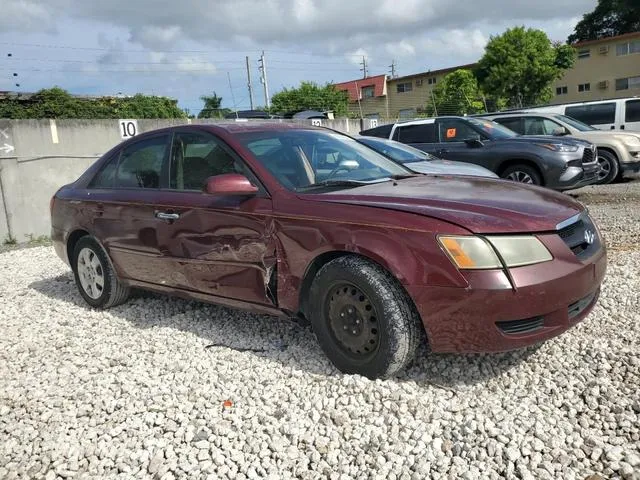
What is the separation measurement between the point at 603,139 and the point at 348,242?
418 inches

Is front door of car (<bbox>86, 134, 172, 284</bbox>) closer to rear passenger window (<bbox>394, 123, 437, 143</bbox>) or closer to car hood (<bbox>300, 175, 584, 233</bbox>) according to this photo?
car hood (<bbox>300, 175, 584, 233</bbox>)

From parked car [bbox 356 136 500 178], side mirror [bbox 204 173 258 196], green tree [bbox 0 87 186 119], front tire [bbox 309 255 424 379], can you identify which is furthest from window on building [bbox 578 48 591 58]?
front tire [bbox 309 255 424 379]

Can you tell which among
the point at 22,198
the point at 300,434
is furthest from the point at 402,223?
the point at 22,198

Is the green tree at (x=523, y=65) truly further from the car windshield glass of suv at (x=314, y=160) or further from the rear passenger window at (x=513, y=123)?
the car windshield glass of suv at (x=314, y=160)

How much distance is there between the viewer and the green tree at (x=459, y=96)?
3631 centimetres

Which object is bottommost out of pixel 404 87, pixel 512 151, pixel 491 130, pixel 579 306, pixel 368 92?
pixel 579 306

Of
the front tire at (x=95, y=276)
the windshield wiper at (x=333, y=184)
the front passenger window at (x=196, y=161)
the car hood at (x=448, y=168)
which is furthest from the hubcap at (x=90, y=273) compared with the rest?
the car hood at (x=448, y=168)

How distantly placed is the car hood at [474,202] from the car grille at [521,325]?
0.47m

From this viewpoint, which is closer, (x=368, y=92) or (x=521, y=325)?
(x=521, y=325)

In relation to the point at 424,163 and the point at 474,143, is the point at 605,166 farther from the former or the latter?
the point at 424,163

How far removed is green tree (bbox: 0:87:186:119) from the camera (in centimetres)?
3108

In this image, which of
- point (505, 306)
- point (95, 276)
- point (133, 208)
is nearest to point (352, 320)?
point (505, 306)

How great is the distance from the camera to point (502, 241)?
2.87 meters

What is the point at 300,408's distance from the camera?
10.1ft
